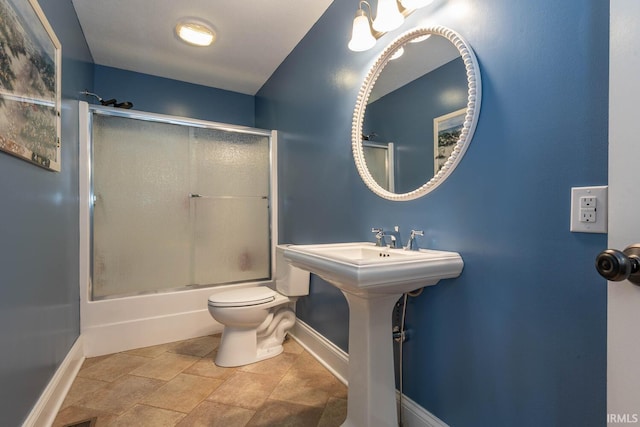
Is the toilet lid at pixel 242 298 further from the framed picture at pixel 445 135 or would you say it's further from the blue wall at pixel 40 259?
the framed picture at pixel 445 135

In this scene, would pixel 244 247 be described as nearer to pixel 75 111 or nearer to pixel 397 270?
pixel 75 111

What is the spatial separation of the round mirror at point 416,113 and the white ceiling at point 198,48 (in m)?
0.59

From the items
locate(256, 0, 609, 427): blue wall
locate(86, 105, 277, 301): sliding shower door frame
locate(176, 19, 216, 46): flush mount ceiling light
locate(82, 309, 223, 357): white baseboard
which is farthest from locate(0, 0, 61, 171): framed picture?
locate(256, 0, 609, 427): blue wall

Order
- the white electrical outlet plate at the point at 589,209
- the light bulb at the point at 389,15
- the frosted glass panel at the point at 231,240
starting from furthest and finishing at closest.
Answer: the frosted glass panel at the point at 231,240 < the light bulb at the point at 389,15 < the white electrical outlet plate at the point at 589,209

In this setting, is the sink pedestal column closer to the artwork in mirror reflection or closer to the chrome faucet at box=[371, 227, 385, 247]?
the chrome faucet at box=[371, 227, 385, 247]

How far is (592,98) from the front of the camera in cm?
78

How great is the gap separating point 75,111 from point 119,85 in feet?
3.56

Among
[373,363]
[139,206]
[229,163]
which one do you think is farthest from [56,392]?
[229,163]

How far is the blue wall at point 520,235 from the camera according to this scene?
0.79 m

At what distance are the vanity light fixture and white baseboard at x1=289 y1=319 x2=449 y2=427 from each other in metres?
1.70

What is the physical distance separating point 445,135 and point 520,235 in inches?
19.1

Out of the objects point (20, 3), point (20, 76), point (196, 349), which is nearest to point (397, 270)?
point (20, 76)

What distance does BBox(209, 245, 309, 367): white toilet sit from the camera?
1.91 m

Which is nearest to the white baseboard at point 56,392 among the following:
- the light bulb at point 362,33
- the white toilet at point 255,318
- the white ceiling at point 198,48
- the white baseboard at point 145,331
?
the white baseboard at point 145,331
